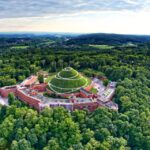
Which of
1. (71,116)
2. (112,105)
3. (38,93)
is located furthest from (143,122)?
(38,93)

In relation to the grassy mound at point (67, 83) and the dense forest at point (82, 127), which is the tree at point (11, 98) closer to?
the dense forest at point (82, 127)

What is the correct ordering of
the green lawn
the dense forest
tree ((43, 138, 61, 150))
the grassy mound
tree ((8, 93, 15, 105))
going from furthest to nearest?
the green lawn, the grassy mound, tree ((8, 93, 15, 105)), the dense forest, tree ((43, 138, 61, 150))

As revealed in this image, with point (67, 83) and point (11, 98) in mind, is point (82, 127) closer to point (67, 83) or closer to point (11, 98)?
point (67, 83)

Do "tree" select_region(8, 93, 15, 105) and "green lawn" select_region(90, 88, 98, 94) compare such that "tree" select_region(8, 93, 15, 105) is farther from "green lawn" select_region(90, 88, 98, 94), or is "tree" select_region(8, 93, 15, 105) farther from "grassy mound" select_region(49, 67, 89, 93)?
"green lawn" select_region(90, 88, 98, 94)

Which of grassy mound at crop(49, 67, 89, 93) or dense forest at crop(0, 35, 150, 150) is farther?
grassy mound at crop(49, 67, 89, 93)

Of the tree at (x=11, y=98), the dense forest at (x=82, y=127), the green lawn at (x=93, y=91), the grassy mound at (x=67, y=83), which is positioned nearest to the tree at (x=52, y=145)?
the dense forest at (x=82, y=127)

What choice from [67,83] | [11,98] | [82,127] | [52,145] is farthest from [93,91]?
[52,145]

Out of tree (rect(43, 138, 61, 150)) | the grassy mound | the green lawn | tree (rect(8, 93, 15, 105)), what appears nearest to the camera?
tree (rect(43, 138, 61, 150))

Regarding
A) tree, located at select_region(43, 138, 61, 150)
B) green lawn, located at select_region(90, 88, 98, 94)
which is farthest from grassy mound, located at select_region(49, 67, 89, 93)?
tree, located at select_region(43, 138, 61, 150)

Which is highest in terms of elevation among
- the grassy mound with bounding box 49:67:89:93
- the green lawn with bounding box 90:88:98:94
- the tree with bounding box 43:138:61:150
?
the grassy mound with bounding box 49:67:89:93
